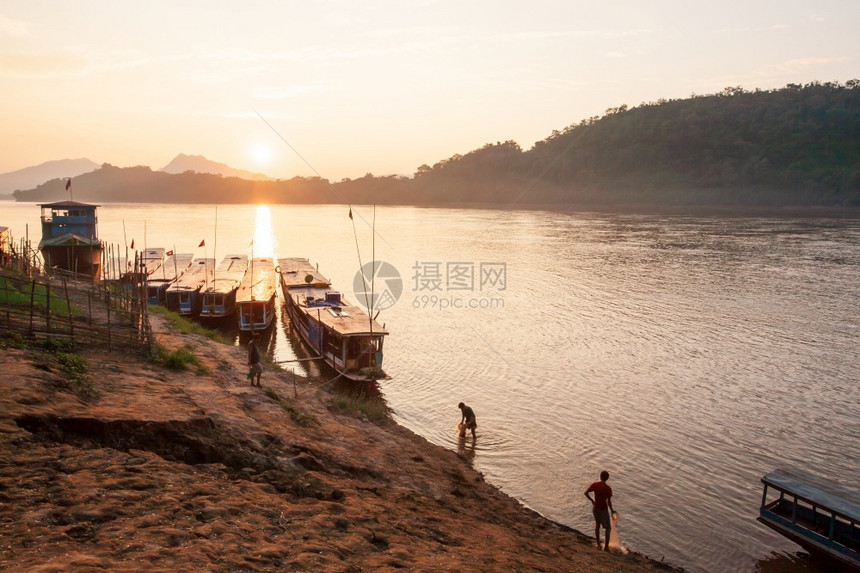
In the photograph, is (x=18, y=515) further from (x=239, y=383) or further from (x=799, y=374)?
(x=799, y=374)

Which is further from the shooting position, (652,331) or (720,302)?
(720,302)

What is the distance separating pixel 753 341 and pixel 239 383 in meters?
26.4

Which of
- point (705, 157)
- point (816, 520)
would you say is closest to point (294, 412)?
point (816, 520)

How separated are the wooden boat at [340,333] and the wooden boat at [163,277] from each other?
8692 mm

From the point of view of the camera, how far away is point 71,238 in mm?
37656

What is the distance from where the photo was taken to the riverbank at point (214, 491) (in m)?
7.42

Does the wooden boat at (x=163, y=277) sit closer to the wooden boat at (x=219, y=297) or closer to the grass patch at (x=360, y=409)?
the wooden boat at (x=219, y=297)

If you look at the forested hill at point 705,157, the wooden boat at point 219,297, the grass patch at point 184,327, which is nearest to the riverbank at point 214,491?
the grass patch at point 184,327

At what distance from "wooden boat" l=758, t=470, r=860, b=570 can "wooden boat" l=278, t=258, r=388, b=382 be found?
1364 centimetres

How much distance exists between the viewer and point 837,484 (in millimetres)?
16219

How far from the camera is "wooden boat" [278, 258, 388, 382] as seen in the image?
75.5 feet

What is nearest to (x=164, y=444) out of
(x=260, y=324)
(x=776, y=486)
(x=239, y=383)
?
(x=239, y=383)

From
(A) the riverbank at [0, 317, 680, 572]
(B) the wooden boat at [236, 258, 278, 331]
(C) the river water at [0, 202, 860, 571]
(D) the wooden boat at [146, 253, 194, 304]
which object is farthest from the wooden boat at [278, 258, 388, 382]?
(D) the wooden boat at [146, 253, 194, 304]

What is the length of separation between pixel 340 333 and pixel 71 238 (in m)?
25.3
